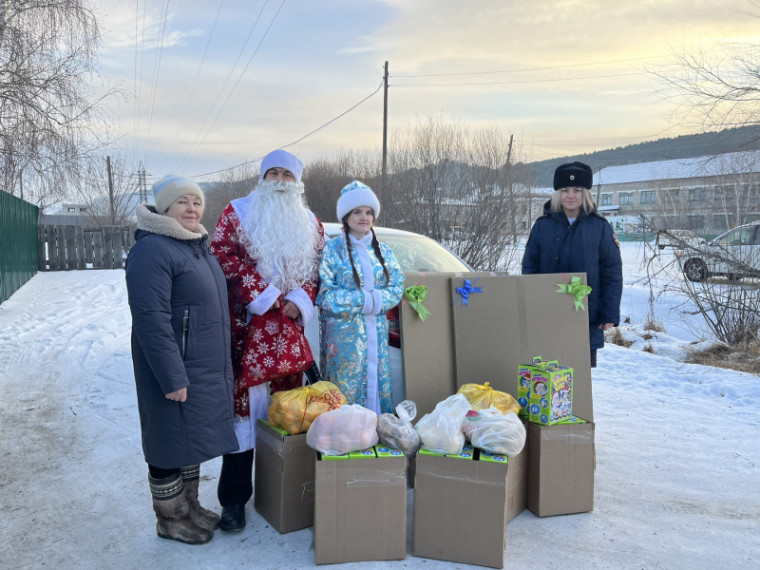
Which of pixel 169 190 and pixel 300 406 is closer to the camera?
pixel 169 190

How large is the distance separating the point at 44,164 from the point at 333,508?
7.79 metres

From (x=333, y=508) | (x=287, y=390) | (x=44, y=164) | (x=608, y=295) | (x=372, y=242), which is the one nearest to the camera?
(x=333, y=508)

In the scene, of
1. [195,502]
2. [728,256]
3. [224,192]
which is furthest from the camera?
[224,192]

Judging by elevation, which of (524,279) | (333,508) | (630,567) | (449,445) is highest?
(524,279)

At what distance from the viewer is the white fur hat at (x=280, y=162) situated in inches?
124

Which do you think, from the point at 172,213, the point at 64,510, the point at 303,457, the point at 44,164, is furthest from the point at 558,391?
the point at 44,164

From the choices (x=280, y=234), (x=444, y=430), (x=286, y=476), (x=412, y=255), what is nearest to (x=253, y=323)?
(x=280, y=234)

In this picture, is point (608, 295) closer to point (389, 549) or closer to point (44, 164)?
point (389, 549)

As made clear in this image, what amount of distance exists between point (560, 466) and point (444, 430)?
2.81 feet

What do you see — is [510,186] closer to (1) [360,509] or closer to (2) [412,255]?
(2) [412,255]

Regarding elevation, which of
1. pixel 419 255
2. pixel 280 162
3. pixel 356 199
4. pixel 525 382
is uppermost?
pixel 280 162

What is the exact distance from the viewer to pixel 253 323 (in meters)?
3.02

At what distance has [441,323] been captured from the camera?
3.62 metres

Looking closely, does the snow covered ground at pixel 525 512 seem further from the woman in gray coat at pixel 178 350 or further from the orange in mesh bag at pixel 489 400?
the orange in mesh bag at pixel 489 400
